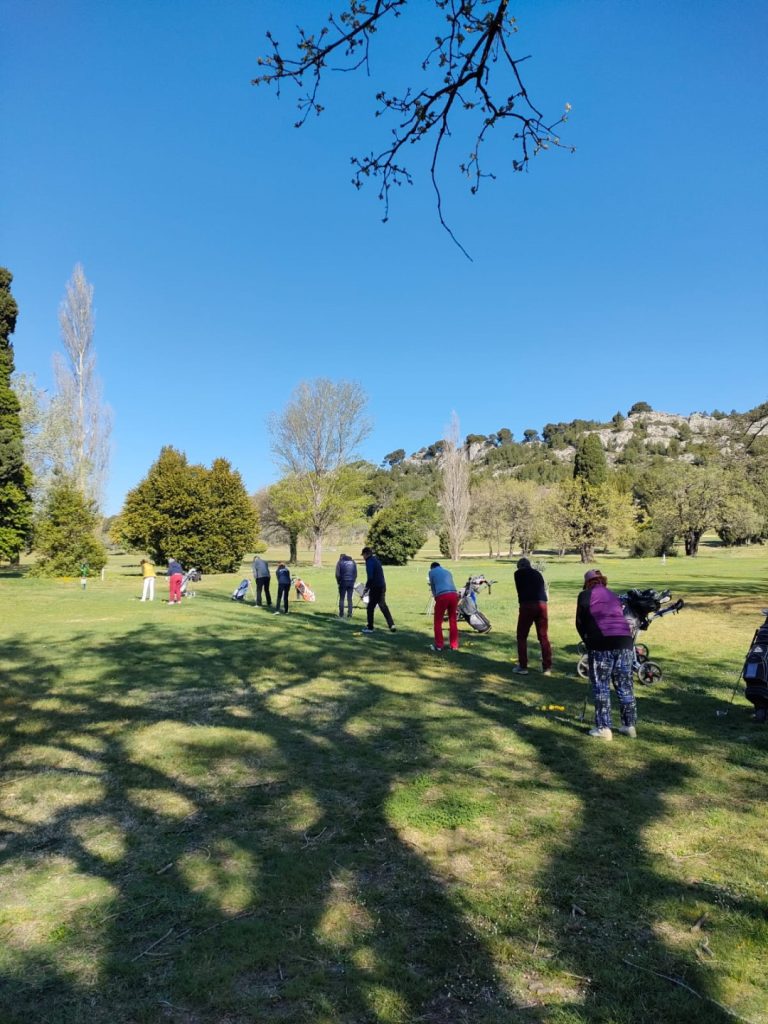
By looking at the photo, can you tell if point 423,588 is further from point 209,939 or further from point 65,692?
point 209,939

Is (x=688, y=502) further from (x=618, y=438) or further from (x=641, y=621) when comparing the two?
(x=618, y=438)

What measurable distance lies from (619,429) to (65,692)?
191 m

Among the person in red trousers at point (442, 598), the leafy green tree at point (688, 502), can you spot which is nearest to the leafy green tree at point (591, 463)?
the leafy green tree at point (688, 502)

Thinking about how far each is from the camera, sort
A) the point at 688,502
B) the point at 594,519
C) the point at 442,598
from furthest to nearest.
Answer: the point at 594,519 < the point at 688,502 < the point at 442,598

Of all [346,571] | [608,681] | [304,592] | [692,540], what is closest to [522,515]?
[692,540]

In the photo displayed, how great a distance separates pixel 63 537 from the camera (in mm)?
27562

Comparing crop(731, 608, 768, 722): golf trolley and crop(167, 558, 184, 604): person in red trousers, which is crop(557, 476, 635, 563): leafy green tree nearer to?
crop(167, 558, 184, 604): person in red trousers

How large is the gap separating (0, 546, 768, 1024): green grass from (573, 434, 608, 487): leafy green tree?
53.0 meters

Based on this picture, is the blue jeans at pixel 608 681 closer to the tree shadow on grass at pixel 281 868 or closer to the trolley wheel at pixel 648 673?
the tree shadow on grass at pixel 281 868

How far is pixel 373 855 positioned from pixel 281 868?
1.94ft

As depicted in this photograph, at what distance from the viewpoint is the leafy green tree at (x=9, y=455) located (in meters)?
24.3

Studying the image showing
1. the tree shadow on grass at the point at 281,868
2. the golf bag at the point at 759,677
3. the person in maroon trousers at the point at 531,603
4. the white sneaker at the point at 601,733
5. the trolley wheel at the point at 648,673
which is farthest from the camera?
the person in maroon trousers at the point at 531,603

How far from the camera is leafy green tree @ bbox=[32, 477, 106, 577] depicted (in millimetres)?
27219

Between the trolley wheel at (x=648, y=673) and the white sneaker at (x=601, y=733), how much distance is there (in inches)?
119
